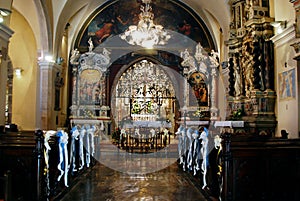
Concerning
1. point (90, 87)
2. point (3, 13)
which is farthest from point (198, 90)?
point (3, 13)

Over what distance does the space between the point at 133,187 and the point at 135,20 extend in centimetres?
1106

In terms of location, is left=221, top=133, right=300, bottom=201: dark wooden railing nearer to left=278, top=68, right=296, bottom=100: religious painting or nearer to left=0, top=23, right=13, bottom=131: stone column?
left=278, top=68, right=296, bottom=100: religious painting

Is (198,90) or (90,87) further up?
(90,87)

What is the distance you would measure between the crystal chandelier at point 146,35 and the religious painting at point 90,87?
2277 mm

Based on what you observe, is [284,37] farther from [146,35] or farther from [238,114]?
[146,35]

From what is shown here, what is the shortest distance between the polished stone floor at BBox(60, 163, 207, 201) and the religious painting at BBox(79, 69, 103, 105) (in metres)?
7.21

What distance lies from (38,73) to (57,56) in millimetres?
1006

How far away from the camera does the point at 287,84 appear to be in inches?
337

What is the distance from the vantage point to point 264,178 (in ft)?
16.8

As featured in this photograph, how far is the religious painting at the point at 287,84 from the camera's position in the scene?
26.9 ft

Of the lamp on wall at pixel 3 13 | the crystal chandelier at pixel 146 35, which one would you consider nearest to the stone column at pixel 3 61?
the lamp on wall at pixel 3 13

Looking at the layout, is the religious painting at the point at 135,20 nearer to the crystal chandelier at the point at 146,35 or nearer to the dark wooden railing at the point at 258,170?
the crystal chandelier at the point at 146,35

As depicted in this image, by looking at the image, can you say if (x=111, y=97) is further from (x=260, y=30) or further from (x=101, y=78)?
(x=260, y=30)

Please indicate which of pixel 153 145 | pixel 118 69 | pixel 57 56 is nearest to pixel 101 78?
pixel 118 69
